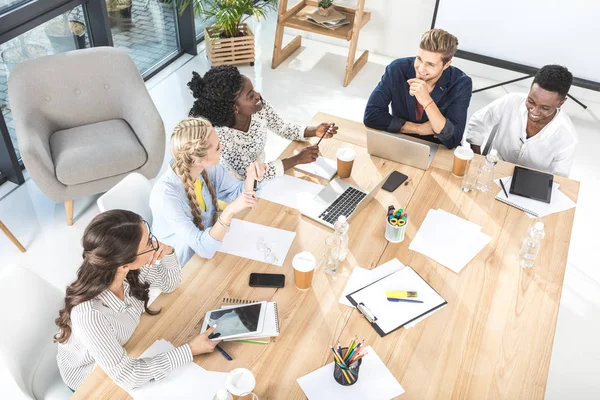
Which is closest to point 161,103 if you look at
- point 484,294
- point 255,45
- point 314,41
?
point 255,45

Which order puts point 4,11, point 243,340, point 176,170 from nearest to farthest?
point 243,340, point 176,170, point 4,11

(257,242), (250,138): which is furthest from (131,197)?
(250,138)

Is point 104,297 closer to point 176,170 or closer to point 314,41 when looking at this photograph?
point 176,170

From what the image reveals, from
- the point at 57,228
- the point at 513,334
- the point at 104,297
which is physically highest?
the point at 104,297

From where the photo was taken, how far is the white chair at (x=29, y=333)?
183cm

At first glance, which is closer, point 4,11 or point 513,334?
point 513,334

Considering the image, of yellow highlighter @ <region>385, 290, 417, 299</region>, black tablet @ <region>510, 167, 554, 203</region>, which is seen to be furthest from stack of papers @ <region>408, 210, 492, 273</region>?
black tablet @ <region>510, 167, 554, 203</region>

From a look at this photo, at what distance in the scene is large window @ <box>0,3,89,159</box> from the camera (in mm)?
3604

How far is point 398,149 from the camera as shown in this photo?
2.61 m

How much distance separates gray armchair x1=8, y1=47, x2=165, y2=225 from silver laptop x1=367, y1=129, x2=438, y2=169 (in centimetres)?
136

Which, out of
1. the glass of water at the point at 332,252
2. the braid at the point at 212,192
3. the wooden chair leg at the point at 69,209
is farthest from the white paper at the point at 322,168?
the wooden chair leg at the point at 69,209

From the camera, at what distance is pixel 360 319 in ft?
6.37

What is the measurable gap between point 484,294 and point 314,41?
3.97 meters

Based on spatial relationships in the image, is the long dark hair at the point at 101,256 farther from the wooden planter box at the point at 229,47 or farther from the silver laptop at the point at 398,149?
the wooden planter box at the point at 229,47
